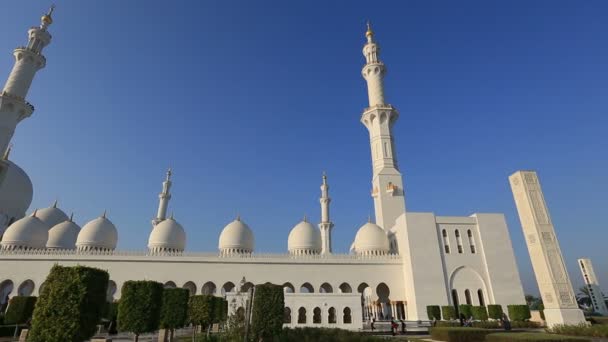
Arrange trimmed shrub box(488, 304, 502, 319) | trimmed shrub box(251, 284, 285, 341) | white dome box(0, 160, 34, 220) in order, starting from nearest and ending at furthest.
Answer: trimmed shrub box(251, 284, 285, 341)
trimmed shrub box(488, 304, 502, 319)
white dome box(0, 160, 34, 220)

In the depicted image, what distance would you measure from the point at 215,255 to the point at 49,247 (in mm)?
16299

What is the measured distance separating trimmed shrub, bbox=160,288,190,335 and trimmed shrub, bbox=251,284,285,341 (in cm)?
553

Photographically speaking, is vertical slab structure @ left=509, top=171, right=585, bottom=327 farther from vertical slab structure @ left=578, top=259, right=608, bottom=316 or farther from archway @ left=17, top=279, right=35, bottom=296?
archway @ left=17, top=279, right=35, bottom=296

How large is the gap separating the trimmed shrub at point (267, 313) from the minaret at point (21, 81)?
3569 cm

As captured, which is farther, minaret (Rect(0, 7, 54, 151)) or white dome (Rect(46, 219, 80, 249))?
minaret (Rect(0, 7, 54, 151))

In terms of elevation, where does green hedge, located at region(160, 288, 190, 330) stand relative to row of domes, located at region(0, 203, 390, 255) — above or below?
below

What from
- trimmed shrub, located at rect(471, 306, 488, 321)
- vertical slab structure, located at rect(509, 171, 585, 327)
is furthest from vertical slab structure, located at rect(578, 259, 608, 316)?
vertical slab structure, located at rect(509, 171, 585, 327)

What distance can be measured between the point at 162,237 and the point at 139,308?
2019 centimetres

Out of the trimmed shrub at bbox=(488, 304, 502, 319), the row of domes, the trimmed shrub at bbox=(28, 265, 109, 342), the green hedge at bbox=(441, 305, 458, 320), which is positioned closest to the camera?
the trimmed shrub at bbox=(28, 265, 109, 342)

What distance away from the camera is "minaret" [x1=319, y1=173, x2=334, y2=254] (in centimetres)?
3675

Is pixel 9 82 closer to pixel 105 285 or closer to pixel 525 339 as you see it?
pixel 105 285

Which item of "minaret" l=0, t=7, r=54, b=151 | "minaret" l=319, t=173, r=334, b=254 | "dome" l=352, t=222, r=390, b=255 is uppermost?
"minaret" l=0, t=7, r=54, b=151

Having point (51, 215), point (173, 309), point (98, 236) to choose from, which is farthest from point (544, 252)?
point (51, 215)

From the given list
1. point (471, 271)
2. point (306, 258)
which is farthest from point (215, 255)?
point (471, 271)
